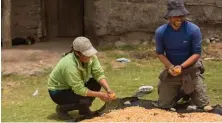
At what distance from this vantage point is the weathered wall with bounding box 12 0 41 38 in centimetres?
1265

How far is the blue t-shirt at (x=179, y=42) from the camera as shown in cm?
568

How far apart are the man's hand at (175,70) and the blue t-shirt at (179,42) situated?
19 cm

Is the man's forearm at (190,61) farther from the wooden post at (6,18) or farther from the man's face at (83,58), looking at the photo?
the wooden post at (6,18)

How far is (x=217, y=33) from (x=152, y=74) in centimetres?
309

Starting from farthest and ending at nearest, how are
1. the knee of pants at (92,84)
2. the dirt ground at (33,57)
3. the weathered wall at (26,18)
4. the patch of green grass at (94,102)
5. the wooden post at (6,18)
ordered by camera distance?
the weathered wall at (26,18) → the wooden post at (6,18) → the dirt ground at (33,57) → the patch of green grass at (94,102) → the knee of pants at (92,84)

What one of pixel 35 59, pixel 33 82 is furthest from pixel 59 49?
pixel 33 82

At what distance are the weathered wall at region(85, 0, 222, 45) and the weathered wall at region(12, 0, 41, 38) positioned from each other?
7.42ft

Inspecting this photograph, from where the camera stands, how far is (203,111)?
5.62 m

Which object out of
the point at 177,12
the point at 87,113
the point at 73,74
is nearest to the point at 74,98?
the point at 87,113

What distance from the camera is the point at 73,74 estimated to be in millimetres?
5328

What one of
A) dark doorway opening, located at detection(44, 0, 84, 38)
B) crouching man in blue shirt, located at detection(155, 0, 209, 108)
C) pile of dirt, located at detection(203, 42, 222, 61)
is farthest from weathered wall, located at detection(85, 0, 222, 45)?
crouching man in blue shirt, located at detection(155, 0, 209, 108)

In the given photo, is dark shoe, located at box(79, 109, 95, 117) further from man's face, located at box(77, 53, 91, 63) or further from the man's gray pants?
the man's gray pants

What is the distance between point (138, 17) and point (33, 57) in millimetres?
2484

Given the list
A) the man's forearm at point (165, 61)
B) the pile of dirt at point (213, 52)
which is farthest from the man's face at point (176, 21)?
the pile of dirt at point (213, 52)
